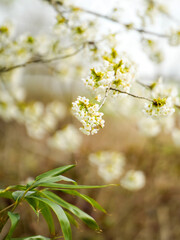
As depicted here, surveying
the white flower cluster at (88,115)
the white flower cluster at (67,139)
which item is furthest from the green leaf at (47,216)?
the white flower cluster at (67,139)

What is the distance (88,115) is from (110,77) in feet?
0.73

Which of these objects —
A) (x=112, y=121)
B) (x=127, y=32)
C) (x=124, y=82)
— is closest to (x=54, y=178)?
(x=124, y=82)

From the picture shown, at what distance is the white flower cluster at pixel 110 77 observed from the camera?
1248 mm

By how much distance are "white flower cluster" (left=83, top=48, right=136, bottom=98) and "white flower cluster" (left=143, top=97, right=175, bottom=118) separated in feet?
0.46

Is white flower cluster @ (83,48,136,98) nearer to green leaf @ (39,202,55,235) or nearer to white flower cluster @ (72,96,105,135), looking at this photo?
white flower cluster @ (72,96,105,135)

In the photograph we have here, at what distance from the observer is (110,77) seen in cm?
125

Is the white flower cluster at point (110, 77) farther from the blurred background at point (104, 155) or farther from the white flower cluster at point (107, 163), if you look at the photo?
the white flower cluster at point (107, 163)

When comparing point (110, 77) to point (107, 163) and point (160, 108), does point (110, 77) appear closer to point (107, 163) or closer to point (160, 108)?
point (160, 108)

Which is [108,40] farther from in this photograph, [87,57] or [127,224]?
[127,224]

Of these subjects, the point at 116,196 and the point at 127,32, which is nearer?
the point at 127,32

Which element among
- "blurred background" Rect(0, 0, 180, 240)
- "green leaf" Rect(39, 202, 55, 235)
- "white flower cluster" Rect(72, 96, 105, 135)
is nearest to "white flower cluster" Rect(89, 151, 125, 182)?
"blurred background" Rect(0, 0, 180, 240)

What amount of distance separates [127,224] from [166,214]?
0.64m

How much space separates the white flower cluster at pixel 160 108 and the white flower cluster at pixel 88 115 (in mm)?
279

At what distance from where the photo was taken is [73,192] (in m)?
1.28
